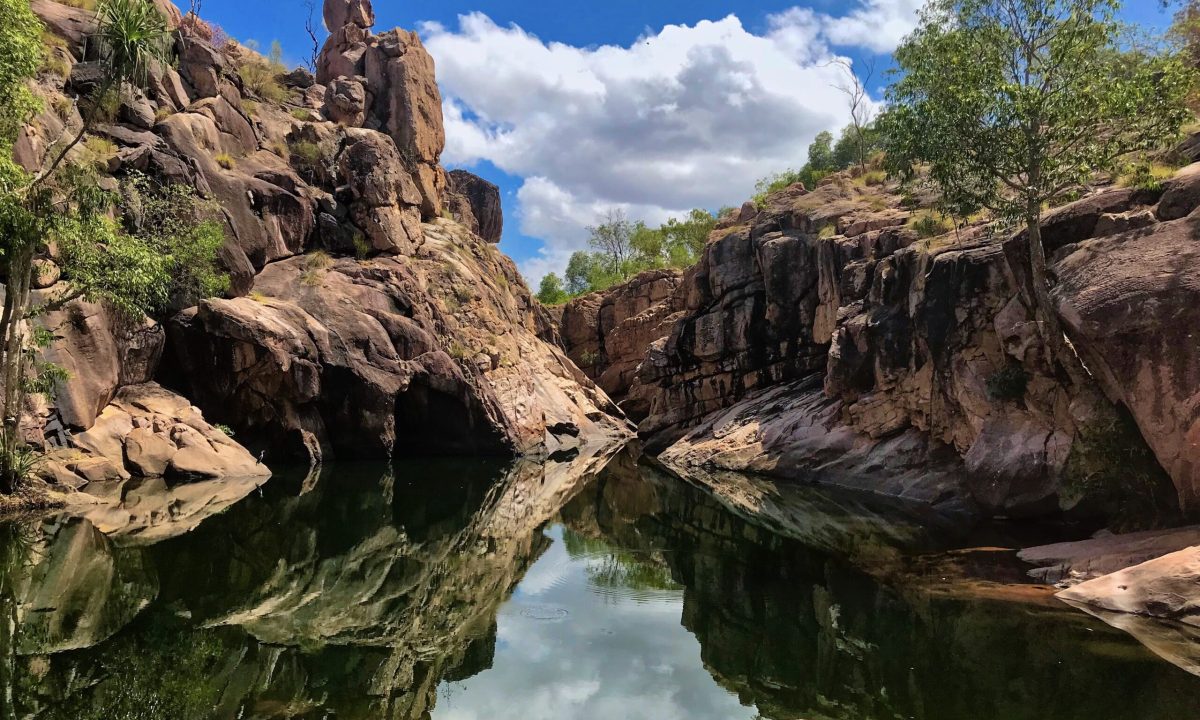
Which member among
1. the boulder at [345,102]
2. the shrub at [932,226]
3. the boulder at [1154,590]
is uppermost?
the boulder at [345,102]

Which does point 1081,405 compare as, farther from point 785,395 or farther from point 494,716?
point 785,395

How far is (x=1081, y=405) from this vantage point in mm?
17969

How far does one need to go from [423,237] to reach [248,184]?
1371 cm

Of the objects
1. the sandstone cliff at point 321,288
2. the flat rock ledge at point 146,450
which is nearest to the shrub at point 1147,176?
the flat rock ledge at point 146,450

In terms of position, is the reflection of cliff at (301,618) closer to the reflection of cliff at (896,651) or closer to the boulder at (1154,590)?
the reflection of cliff at (896,651)

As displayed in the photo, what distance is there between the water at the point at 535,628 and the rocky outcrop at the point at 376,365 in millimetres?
12348

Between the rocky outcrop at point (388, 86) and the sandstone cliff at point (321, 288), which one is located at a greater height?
the rocky outcrop at point (388, 86)

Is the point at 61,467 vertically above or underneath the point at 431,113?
underneath

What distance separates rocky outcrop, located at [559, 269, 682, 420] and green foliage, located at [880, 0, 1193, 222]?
38.3 meters

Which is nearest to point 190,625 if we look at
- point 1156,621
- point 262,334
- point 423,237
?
point 1156,621

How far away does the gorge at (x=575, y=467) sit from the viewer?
368 inches

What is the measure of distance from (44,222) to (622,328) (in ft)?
165

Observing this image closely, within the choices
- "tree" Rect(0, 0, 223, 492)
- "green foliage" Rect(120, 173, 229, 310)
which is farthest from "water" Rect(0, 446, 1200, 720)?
"green foliage" Rect(120, 173, 229, 310)

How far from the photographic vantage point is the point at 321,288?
36688 mm
